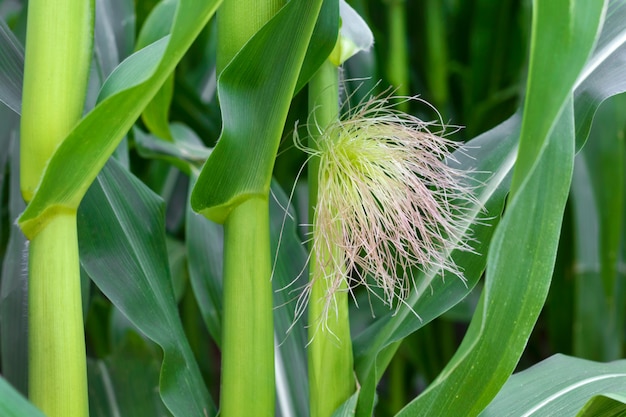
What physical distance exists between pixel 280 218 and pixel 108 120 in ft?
0.99

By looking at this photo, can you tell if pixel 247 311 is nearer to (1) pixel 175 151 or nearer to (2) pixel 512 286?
(2) pixel 512 286

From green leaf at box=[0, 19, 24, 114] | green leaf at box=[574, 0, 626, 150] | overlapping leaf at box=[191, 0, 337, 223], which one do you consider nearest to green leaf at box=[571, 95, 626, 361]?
green leaf at box=[574, 0, 626, 150]

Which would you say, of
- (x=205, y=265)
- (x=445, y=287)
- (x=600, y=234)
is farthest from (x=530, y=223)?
(x=600, y=234)

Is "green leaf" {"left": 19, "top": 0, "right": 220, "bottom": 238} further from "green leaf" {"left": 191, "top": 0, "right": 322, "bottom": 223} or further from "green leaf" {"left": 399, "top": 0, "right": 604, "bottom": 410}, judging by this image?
"green leaf" {"left": 399, "top": 0, "right": 604, "bottom": 410}

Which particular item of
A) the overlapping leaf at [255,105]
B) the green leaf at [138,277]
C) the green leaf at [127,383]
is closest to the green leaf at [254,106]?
the overlapping leaf at [255,105]

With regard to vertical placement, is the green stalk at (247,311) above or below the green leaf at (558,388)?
above

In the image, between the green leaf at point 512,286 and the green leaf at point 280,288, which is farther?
the green leaf at point 280,288

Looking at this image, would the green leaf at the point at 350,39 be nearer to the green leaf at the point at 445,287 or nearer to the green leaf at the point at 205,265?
the green leaf at the point at 445,287

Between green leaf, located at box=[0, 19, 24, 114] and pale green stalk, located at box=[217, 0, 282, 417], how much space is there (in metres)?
0.14

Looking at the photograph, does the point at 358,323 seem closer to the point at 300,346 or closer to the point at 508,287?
the point at 300,346

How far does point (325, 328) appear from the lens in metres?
0.43

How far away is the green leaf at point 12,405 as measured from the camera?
11.5 inches

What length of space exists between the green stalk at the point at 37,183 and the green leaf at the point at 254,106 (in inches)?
3.0

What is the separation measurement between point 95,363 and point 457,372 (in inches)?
17.8
